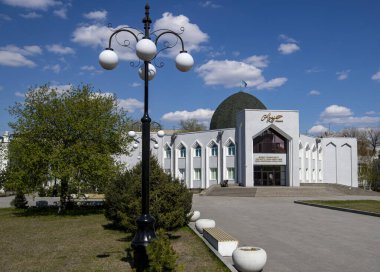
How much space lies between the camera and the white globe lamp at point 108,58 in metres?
7.41

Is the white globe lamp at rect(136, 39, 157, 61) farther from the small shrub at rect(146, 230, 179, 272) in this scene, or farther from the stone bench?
the stone bench

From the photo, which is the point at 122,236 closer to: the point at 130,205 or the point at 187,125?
the point at 130,205

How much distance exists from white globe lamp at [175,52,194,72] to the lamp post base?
283 cm

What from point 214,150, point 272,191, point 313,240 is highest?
point 214,150

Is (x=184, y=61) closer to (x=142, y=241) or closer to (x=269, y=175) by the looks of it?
(x=142, y=241)

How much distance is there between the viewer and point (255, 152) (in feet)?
147

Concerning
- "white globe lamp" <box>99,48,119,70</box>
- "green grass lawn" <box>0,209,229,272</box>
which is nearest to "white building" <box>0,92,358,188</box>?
"green grass lawn" <box>0,209,229,272</box>

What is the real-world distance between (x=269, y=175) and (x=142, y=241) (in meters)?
39.7

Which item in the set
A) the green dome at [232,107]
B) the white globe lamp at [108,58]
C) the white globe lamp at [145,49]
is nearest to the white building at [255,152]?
the green dome at [232,107]

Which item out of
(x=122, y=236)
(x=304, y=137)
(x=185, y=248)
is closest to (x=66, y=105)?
(x=122, y=236)

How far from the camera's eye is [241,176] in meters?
45.4

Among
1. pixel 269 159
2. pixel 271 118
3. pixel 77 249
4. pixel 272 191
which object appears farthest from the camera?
pixel 269 159

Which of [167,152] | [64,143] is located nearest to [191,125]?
[167,152]

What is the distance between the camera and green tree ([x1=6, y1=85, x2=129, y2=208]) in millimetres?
20516
